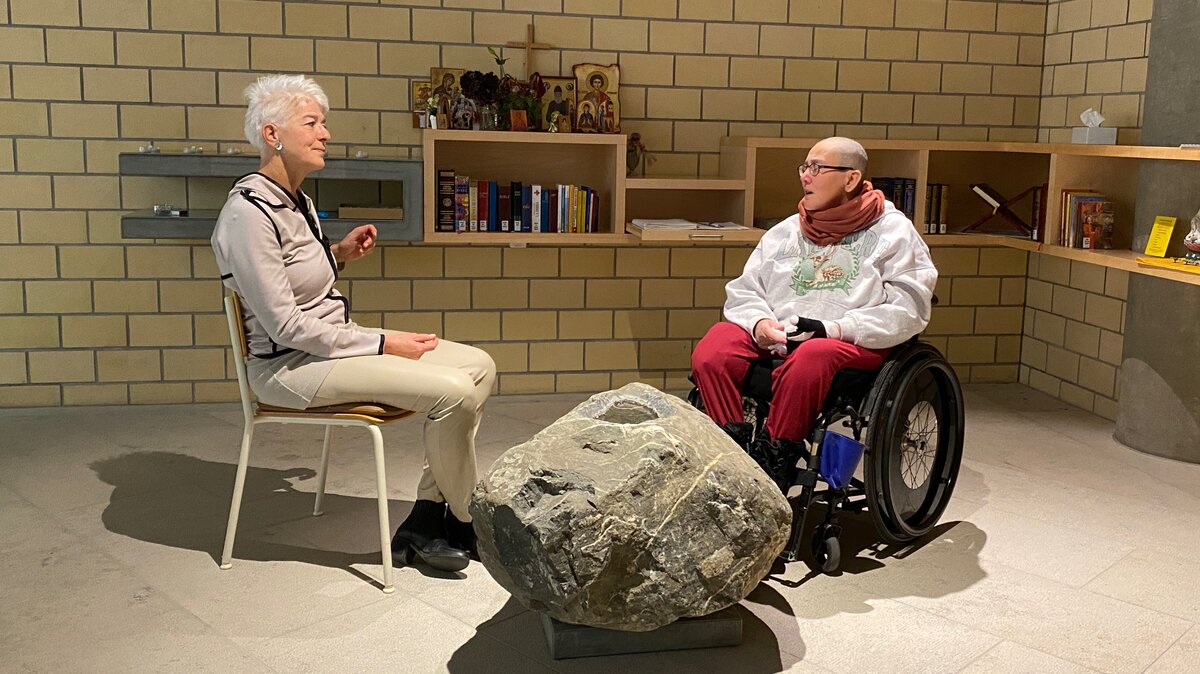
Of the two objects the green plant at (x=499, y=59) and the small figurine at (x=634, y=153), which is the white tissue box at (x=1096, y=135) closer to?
the small figurine at (x=634, y=153)

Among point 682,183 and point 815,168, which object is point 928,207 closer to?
point 682,183

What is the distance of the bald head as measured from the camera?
139 inches

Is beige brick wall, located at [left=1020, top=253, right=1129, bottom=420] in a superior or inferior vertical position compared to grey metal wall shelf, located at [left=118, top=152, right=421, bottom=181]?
inferior

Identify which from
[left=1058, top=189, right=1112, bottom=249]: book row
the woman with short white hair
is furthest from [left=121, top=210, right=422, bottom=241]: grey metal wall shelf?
[left=1058, top=189, right=1112, bottom=249]: book row

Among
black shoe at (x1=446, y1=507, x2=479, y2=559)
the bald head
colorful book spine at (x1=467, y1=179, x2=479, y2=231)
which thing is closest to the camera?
black shoe at (x1=446, y1=507, x2=479, y2=559)

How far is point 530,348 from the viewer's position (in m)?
5.34

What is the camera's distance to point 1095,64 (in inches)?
208

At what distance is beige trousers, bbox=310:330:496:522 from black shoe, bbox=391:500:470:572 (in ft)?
0.16

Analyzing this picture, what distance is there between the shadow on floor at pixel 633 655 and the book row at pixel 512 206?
2.29 m

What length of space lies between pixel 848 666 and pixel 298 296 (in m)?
1.76

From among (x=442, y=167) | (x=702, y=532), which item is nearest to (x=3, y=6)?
(x=442, y=167)

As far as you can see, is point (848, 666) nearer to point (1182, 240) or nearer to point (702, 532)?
point (702, 532)

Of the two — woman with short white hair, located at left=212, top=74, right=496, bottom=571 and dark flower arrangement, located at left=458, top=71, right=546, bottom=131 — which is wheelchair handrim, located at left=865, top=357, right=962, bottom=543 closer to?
woman with short white hair, located at left=212, top=74, right=496, bottom=571

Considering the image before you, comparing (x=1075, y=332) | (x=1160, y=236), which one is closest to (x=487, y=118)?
(x=1160, y=236)
